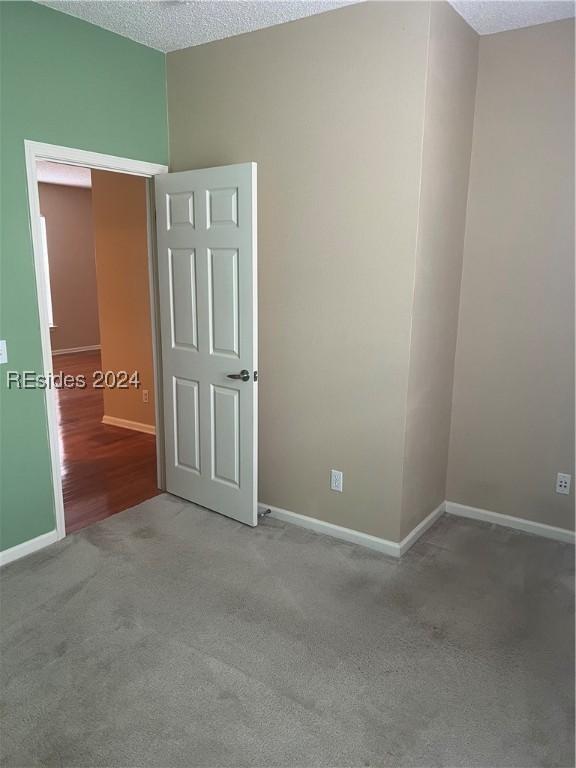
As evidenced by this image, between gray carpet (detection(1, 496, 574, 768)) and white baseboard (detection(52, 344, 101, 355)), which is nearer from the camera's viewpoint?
gray carpet (detection(1, 496, 574, 768))

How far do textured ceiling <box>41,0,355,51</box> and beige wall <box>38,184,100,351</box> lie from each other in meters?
6.30

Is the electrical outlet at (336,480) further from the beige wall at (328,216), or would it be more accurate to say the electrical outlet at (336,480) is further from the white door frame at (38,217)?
the white door frame at (38,217)

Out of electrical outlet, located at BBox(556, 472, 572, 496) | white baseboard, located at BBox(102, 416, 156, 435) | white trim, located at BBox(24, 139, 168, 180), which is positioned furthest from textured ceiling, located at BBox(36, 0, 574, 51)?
white baseboard, located at BBox(102, 416, 156, 435)

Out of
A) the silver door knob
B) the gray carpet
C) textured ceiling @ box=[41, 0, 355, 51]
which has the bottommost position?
the gray carpet

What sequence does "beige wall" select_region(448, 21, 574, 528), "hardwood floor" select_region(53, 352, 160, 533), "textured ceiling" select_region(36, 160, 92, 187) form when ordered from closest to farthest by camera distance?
"beige wall" select_region(448, 21, 574, 528)
"hardwood floor" select_region(53, 352, 160, 533)
"textured ceiling" select_region(36, 160, 92, 187)

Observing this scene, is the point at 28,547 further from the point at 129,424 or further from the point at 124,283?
the point at 124,283

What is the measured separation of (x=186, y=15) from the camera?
284 centimetres

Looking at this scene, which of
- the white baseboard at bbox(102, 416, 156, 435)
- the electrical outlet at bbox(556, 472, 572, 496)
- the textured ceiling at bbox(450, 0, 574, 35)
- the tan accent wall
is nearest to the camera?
the textured ceiling at bbox(450, 0, 574, 35)

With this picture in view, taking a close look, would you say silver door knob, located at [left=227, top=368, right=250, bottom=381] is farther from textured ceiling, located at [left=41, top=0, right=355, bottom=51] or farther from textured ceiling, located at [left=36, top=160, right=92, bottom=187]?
textured ceiling, located at [left=36, top=160, right=92, bottom=187]

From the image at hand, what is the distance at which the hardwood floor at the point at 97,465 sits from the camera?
3.71m

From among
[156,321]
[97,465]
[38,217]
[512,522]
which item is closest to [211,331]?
[156,321]

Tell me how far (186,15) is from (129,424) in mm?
3539

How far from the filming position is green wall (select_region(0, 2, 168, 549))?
2744 millimetres

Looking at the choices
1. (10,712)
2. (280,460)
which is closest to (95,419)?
(280,460)
